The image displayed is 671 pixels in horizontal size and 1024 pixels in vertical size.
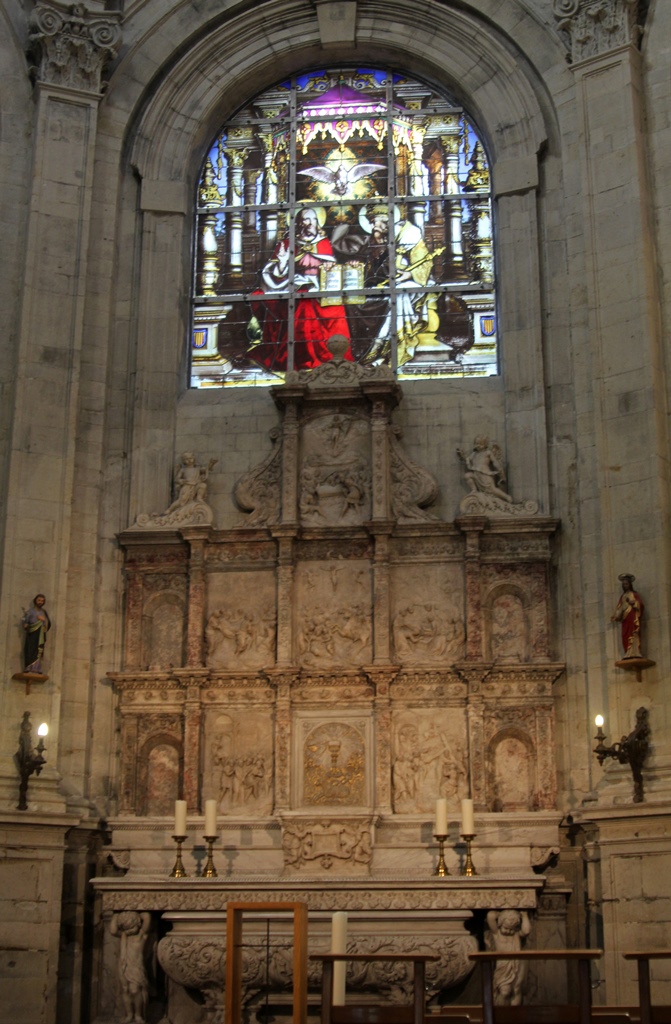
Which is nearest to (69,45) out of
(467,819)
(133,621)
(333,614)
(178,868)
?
(133,621)

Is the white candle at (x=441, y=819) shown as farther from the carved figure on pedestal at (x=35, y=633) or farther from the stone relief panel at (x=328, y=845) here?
the carved figure on pedestal at (x=35, y=633)

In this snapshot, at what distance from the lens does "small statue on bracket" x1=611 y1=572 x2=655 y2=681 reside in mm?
15422

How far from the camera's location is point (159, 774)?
55.6ft

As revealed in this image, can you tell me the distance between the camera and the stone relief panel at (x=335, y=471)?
17.6 metres

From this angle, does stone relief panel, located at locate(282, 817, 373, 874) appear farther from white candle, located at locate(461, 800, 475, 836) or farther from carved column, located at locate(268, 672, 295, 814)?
white candle, located at locate(461, 800, 475, 836)

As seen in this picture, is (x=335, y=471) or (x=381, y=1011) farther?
(x=335, y=471)

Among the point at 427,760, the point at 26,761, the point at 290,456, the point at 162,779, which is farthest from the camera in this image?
the point at 290,456

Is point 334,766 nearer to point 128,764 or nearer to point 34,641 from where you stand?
point 128,764

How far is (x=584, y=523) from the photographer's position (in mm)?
16719

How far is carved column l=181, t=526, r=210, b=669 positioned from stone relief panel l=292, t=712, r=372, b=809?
4.58 feet

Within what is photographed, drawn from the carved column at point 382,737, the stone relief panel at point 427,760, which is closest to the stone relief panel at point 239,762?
the carved column at point 382,737

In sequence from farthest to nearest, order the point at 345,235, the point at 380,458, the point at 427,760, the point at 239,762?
the point at 345,235 < the point at 380,458 < the point at 239,762 < the point at 427,760

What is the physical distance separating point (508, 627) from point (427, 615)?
939 millimetres

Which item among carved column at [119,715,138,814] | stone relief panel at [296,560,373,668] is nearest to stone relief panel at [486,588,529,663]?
stone relief panel at [296,560,373,668]
